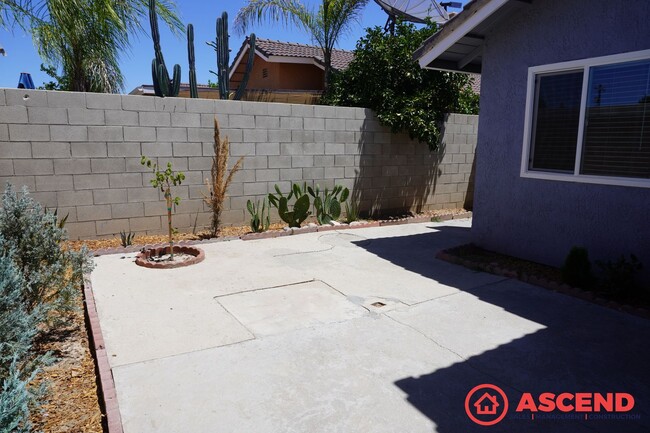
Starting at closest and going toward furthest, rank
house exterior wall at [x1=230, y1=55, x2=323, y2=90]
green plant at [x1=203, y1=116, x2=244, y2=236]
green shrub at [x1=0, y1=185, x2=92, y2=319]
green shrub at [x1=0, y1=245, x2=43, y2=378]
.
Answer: green shrub at [x1=0, y1=245, x2=43, y2=378]
green shrub at [x1=0, y1=185, x2=92, y2=319]
green plant at [x1=203, y1=116, x2=244, y2=236]
house exterior wall at [x1=230, y1=55, x2=323, y2=90]

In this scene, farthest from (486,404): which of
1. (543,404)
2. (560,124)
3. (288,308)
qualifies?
(560,124)

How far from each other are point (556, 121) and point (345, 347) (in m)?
4.03

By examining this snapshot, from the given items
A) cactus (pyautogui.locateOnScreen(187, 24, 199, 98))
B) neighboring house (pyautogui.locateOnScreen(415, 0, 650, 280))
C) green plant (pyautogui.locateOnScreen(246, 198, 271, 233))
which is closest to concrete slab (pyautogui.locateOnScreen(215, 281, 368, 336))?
green plant (pyautogui.locateOnScreen(246, 198, 271, 233))

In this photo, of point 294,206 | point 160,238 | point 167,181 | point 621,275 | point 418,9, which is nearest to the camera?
point 621,275

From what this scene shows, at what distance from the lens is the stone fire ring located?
5.68 m

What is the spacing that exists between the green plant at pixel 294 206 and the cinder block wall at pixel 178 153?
0.29m

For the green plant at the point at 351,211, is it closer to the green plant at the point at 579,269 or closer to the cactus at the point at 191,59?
the cactus at the point at 191,59

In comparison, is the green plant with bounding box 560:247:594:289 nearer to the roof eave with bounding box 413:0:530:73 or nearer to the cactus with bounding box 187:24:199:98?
the roof eave with bounding box 413:0:530:73

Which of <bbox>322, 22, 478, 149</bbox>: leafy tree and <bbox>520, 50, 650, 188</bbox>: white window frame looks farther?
<bbox>322, 22, 478, 149</bbox>: leafy tree

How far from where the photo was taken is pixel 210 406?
2822 millimetres

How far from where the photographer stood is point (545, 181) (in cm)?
563

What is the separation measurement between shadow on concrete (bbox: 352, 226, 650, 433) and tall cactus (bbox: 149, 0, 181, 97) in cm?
601

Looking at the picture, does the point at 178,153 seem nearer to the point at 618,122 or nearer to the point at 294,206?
the point at 294,206

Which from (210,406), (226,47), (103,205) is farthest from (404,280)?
(226,47)
